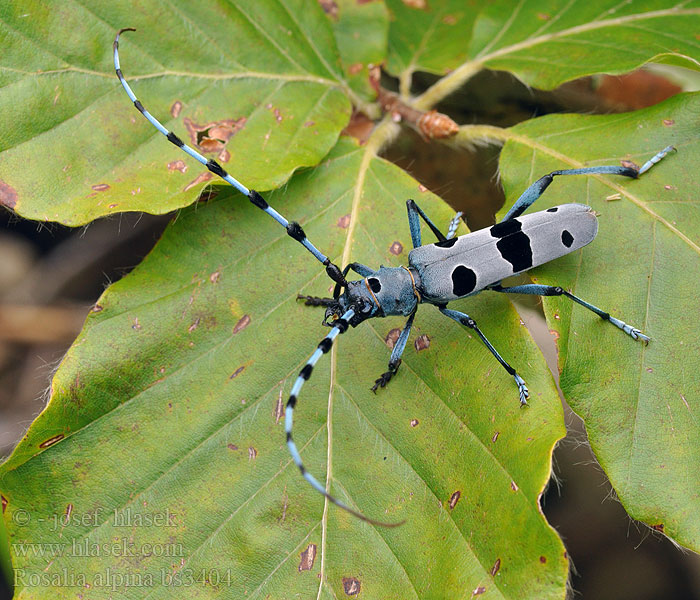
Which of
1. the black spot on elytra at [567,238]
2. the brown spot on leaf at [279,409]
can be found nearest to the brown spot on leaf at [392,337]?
the brown spot on leaf at [279,409]

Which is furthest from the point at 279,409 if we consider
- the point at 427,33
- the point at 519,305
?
the point at 427,33

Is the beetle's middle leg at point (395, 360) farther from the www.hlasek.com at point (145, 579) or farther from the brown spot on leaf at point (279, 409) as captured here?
the www.hlasek.com at point (145, 579)

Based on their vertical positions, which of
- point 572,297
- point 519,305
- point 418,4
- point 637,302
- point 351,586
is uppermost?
point 418,4

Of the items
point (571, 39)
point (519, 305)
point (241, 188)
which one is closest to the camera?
point (241, 188)

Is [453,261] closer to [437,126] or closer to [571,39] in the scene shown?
[437,126]

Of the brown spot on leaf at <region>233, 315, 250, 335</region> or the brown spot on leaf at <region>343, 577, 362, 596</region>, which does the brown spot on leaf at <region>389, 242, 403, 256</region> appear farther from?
the brown spot on leaf at <region>343, 577, 362, 596</region>

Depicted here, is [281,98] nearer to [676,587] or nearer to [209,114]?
[209,114]

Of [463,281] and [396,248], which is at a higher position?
[396,248]
